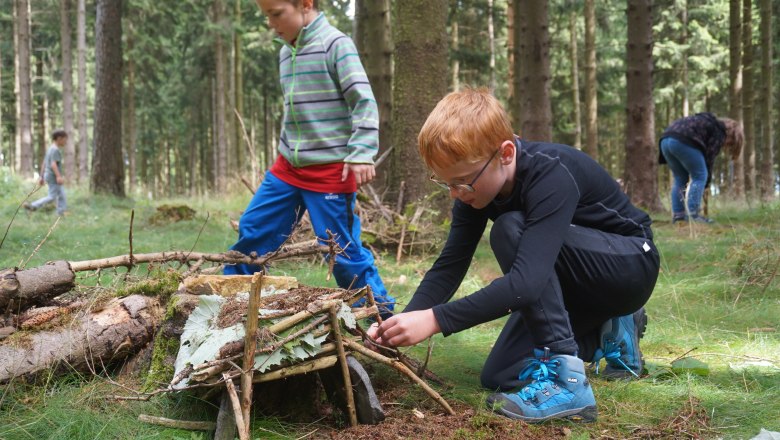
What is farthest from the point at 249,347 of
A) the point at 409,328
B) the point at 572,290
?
the point at 572,290

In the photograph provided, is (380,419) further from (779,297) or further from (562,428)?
(779,297)

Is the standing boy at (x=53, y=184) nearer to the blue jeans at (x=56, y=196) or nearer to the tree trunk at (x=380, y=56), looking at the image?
the blue jeans at (x=56, y=196)

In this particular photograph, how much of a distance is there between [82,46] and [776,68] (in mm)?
21524

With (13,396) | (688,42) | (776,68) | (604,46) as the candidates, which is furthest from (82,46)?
(776,68)

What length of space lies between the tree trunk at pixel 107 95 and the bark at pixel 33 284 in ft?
33.8

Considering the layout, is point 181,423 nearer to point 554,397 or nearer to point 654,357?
point 554,397

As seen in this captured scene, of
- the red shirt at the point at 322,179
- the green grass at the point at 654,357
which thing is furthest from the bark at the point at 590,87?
the red shirt at the point at 322,179

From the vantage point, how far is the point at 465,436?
2.02 metres

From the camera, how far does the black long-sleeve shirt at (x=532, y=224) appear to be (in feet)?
6.97

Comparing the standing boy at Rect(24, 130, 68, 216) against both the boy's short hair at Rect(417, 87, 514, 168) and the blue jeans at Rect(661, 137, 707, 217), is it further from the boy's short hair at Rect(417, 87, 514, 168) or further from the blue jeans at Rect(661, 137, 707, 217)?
the boy's short hair at Rect(417, 87, 514, 168)

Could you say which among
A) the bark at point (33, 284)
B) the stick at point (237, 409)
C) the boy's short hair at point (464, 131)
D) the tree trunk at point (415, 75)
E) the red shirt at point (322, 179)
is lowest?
the stick at point (237, 409)

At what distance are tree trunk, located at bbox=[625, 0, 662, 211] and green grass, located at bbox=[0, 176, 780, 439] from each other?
259 centimetres

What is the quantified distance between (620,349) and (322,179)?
6.02 feet

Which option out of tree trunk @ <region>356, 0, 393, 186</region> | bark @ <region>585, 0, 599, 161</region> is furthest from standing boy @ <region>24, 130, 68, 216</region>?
bark @ <region>585, 0, 599, 161</region>
